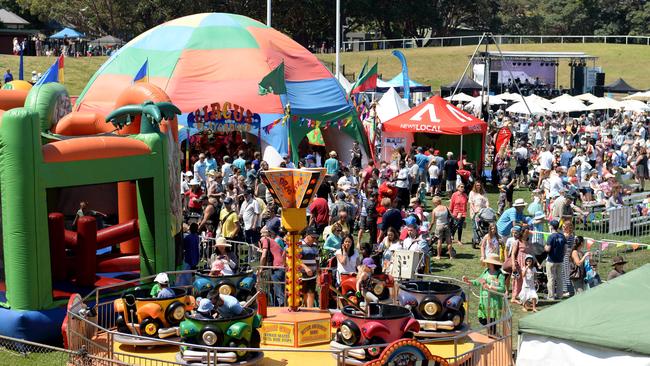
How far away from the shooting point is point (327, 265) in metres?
16.6

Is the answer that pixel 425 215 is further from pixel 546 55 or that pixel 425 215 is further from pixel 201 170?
pixel 546 55

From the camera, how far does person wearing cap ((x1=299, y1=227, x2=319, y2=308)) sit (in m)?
14.6

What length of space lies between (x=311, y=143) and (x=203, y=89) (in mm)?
3964

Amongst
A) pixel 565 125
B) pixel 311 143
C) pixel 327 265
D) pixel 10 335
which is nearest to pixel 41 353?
pixel 10 335

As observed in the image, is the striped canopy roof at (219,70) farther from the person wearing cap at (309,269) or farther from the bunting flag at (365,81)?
the person wearing cap at (309,269)

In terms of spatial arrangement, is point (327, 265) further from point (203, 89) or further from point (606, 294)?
point (203, 89)

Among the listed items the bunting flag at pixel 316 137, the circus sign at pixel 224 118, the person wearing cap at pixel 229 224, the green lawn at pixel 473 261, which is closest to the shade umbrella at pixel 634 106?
the bunting flag at pixel 316 137

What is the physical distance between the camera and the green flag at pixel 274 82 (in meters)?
25.6

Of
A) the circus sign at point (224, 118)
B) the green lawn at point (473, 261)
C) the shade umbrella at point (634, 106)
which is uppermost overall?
the shade umbrella at point (634, 106)

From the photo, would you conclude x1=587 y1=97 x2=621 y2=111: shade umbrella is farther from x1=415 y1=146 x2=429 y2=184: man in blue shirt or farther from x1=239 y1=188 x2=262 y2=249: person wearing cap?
x1=239 y1=188 x2=262 y2=249: person wearing cap

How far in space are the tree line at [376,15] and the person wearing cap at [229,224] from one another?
4850 cm

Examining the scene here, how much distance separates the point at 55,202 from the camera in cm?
1811

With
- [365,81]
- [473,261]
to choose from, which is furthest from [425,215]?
[365,81]

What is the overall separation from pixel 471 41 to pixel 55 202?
204ft
